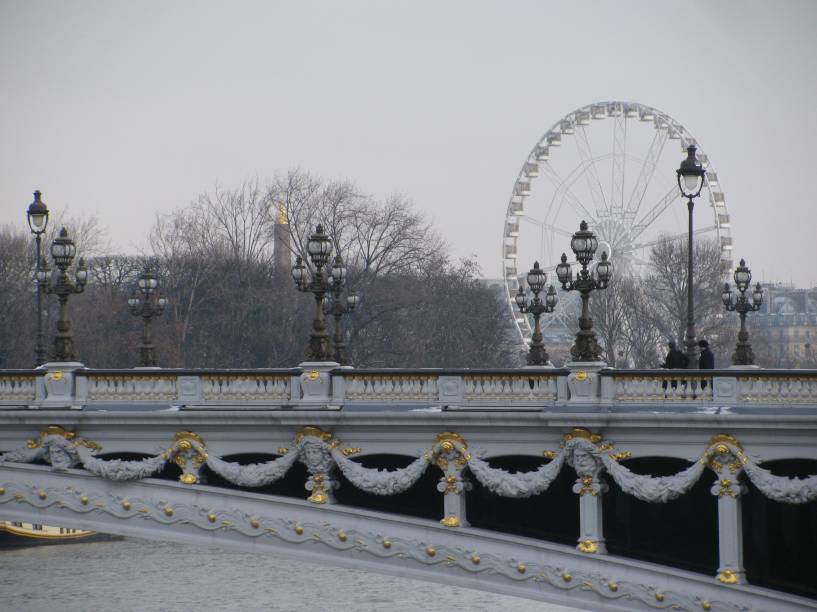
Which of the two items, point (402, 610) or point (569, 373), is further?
point (402, 610)

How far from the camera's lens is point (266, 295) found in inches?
3337

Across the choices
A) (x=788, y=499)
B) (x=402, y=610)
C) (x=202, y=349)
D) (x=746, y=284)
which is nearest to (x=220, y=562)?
(x=402, y=610)

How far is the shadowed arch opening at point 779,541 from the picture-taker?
3719 cm

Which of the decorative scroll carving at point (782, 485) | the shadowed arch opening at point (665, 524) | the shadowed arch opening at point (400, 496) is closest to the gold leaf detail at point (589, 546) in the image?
the shadowed arch opening at point (665, 524)

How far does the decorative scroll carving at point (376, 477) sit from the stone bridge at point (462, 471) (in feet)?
0.12

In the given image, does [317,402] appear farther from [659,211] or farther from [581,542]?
[659,211]

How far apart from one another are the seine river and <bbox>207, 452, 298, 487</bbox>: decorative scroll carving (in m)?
16.1

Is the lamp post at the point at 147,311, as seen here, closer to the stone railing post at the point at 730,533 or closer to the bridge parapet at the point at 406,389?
the bridge parapet at the point at 406,389

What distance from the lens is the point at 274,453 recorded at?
119 ft

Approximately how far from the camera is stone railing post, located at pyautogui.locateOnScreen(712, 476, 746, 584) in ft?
113

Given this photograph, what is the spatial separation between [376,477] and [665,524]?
567cm

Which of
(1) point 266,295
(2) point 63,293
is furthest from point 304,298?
(2) point 63,293

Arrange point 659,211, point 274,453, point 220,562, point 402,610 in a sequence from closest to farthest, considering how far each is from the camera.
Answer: point 274,453 < point 402,610 < point 220,562 < point 659,211

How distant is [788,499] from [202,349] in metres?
50.1
